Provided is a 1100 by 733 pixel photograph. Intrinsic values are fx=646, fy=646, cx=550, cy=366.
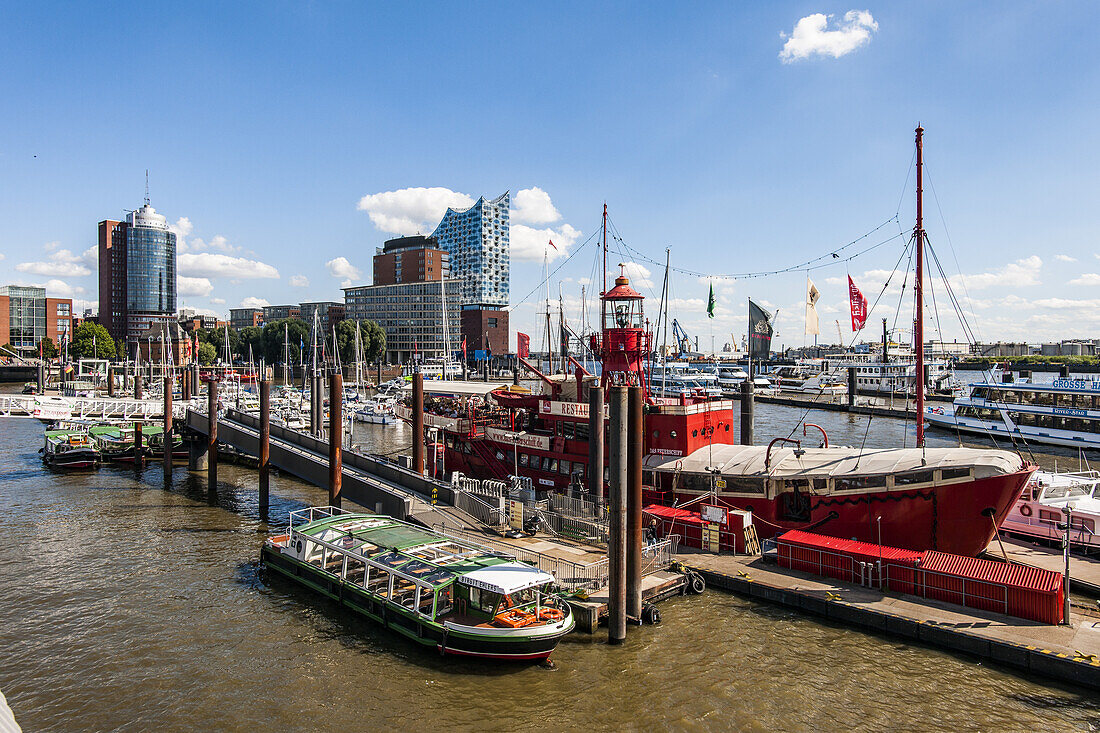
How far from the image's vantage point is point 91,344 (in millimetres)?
160625

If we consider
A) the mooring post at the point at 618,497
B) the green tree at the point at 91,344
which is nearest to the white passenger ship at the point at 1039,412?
the mooring post at the point at 618,497

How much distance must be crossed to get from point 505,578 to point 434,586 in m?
2.07

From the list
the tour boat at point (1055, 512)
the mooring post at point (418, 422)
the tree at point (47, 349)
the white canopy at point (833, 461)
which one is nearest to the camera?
the white canopy at point (833, 461)

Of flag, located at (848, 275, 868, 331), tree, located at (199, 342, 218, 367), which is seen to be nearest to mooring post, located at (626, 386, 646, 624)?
flag, located at (848, 275, 868, 331)

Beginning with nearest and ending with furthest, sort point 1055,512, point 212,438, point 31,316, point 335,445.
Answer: point 1055,512 → point 335,445 → point 212,438 → point 31,316

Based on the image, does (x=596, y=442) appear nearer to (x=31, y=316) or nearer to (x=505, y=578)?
(x=505, y=578)

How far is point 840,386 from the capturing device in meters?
135

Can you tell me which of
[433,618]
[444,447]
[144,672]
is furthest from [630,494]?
[444,447]

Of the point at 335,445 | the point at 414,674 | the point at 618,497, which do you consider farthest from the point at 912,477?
the point at 335,445

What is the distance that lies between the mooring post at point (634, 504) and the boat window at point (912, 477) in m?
11.6

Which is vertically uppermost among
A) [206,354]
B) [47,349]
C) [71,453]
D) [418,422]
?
[47,349]

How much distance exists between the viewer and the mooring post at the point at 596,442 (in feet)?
90.1

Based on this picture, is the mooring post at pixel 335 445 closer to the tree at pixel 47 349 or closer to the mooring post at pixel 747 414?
the mooring post at pixel 747 414

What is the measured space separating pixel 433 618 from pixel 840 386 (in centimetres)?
13265
